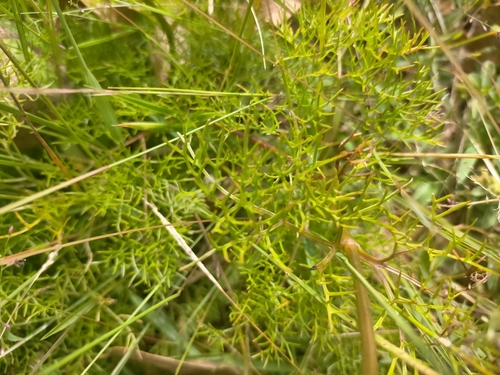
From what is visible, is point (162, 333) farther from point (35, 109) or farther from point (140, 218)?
point (35, 109)

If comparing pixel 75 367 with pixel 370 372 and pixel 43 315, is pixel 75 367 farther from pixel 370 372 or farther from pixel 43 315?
pixel 370 372

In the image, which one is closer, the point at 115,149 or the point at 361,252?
the point at 361,252

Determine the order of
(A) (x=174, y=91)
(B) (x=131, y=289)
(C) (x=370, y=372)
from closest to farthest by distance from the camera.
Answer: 1. (C) (x=370, y=372)
2. (A) (x=174, y=91)
3. (B) (x=131, y=289)

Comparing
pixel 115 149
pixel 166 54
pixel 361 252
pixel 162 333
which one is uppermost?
pixel 166 54

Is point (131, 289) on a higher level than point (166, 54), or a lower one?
lower

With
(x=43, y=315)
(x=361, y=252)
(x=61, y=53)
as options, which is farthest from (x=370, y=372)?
(x=61, y=53)

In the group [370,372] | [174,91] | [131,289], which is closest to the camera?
[370,372]

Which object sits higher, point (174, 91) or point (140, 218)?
point (174, 91)

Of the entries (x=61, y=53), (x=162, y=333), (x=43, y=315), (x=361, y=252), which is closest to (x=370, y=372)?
(x=361, y=252)

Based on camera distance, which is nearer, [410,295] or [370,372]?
[370,372]
